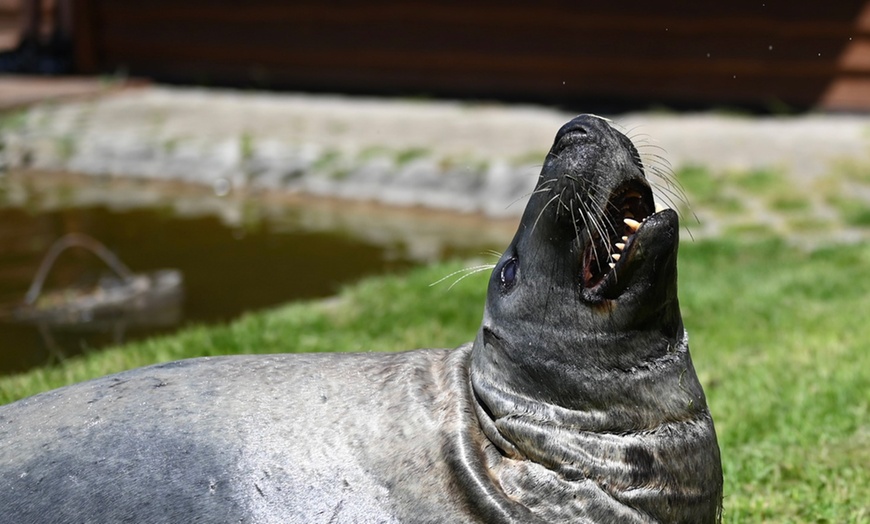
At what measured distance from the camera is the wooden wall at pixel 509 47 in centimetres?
1091

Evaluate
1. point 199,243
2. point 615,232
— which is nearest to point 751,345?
point 615,232

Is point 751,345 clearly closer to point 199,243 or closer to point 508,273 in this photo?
point 508,273

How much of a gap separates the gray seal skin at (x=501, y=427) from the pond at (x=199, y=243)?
2.78 m

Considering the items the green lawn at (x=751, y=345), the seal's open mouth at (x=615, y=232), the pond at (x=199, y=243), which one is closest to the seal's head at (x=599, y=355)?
the seal's open mouth at (x=615, y=232)

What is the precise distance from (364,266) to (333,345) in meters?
2.54

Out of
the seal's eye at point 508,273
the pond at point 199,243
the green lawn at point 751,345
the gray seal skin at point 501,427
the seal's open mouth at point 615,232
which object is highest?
the seal's open mouth at point 615,232

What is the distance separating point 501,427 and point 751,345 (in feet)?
9.37

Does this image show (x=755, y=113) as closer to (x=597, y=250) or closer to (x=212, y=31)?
(x=212, y=31)

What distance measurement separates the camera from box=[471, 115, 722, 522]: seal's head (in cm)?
224

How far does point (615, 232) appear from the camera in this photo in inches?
93.0

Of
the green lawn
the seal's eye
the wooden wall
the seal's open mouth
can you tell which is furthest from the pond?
the wooden wall

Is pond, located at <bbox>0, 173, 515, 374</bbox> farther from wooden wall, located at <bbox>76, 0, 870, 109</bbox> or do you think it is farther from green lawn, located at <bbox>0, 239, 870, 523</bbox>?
wooden wall, located at <bbox>76, 0, 870, 109</bbox>

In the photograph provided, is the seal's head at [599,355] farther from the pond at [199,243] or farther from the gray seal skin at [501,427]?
the pond at [199,243]

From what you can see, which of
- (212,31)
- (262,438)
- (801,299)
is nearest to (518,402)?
(262,438)
